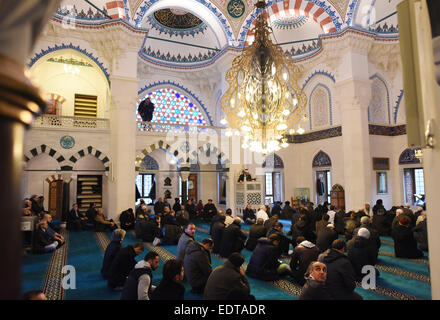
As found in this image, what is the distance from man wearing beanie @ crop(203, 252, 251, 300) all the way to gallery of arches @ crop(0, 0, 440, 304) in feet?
0.05

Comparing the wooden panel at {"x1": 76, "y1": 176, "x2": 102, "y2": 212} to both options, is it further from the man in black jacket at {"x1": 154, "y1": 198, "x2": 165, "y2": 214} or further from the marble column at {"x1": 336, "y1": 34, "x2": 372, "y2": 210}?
the marble column at {"x1": 336, "y1": 34, "x2": 372, "y2": 210}

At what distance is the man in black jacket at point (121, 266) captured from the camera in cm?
335

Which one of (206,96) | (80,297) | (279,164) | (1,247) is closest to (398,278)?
(80,297)

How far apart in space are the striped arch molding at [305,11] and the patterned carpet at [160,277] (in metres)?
6.73

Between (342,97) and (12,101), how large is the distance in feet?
30.9

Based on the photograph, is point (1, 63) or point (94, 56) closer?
point (1, 63)

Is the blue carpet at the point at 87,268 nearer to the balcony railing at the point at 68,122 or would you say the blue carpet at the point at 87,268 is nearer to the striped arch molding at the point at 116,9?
the balcony railing at the point at 68,122

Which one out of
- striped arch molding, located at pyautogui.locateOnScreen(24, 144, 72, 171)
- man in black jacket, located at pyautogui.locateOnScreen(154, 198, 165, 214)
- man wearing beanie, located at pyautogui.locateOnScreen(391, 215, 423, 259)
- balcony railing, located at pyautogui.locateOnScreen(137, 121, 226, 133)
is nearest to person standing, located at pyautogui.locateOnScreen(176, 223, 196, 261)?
man wearing beanie, located at pyautogui.locateOnScreen(391, 215, 423, 259)

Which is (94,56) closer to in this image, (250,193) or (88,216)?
(88,216)

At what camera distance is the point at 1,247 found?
0.64 m

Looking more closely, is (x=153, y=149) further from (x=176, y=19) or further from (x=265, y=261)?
(x=265, y=261)

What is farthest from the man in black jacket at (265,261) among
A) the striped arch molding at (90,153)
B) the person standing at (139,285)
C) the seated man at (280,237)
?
the striped arch molding at (90,153)

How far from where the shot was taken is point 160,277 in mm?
3920

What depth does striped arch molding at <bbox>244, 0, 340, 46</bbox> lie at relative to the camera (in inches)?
365
